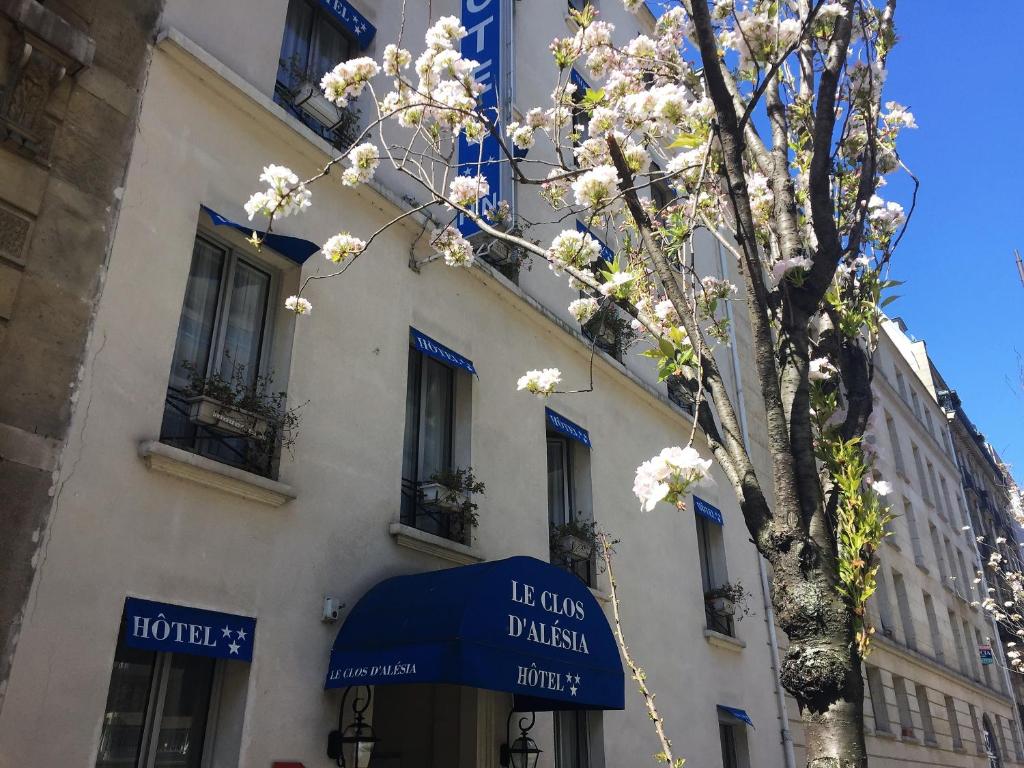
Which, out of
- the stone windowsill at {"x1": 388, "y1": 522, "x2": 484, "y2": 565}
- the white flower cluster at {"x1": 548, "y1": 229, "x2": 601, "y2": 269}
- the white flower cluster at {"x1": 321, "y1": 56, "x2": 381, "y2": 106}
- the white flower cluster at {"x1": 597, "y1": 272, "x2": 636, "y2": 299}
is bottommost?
the stone windowsill at {"x1": 388, "y1": 522, "x2": 484, "y2": 565}

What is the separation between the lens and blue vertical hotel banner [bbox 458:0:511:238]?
9219 mm

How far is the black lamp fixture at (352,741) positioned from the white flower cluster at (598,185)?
4289 mm

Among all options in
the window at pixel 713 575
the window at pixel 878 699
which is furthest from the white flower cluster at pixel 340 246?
the window at pixel 878 699

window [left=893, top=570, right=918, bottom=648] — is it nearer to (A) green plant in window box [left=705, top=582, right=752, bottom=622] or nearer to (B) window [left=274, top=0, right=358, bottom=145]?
(A) green plant in window box [left=705, top=582, right=752, bottom=622]

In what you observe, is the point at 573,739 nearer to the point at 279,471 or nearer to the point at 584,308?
the point at 279,471

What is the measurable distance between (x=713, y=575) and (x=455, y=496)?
703 centimetres

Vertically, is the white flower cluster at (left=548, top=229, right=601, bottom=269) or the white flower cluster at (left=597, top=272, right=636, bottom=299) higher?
the white flower cluster at (left=548, top=229, right=601, bottom=269)

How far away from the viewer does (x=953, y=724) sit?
23.5 m

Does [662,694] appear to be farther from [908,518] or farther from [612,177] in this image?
[908,518]

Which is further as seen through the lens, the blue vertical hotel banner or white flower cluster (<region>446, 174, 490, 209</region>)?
the blue vertical hotel banner

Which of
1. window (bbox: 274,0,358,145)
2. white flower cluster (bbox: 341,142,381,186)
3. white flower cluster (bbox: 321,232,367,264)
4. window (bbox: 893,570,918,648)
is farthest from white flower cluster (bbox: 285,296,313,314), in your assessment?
window (bbox: 893,570,918,648)

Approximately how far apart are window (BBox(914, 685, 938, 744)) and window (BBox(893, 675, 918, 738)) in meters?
1.24

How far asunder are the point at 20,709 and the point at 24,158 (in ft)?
11.6

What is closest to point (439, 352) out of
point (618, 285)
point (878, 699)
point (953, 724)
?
point (618, 285)
